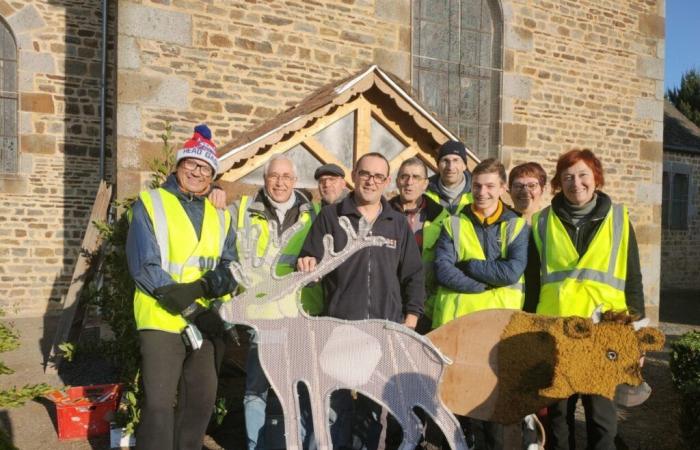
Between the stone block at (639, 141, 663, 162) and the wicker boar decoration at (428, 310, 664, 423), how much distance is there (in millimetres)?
8682

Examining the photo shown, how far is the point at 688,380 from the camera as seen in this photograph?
185 inches

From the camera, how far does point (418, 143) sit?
6598 mm

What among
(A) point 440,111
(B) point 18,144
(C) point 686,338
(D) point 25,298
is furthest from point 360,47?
(D) point 25,298

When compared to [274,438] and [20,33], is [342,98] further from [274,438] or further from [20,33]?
[20,33]

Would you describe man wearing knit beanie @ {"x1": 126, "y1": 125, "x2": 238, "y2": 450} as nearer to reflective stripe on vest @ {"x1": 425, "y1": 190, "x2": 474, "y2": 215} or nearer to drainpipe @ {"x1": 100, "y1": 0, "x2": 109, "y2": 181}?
reflective stripe on vest @ {"x1": 425, "y1": 190, "x2": 474, "y2": 215}

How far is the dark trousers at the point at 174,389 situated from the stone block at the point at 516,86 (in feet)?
23.9

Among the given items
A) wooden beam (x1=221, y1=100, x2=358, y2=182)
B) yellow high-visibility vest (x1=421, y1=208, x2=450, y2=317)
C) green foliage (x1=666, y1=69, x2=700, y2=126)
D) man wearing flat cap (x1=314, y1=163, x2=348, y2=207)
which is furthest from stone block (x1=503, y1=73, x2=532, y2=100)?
green foliage (x1=666, y1=69, x2=700, y2=126)

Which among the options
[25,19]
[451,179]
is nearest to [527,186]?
[451,179]

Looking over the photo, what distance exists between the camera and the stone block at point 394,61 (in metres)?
7.98

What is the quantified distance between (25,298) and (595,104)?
10.1m

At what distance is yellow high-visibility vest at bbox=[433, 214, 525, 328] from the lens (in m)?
3.17

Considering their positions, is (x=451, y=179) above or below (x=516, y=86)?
Result: below

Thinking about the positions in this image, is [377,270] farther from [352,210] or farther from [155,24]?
[155,24]

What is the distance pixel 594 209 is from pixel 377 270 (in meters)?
1.23
